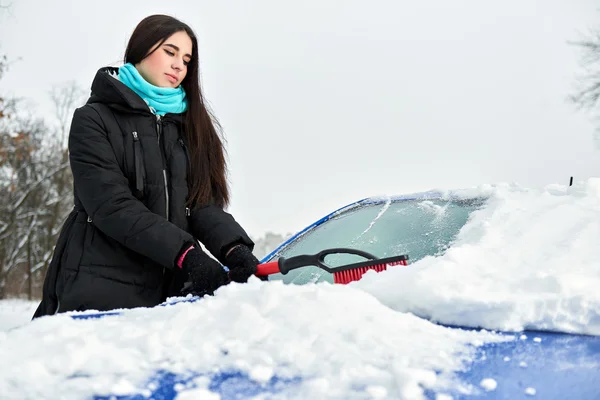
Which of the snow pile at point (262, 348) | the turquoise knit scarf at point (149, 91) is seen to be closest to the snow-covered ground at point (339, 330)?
the snow pile at point (262, 348)

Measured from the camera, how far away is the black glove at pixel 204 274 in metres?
1.96

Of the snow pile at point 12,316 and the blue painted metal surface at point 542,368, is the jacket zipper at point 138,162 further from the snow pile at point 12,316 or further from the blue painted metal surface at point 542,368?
the snow pile at point 12,316

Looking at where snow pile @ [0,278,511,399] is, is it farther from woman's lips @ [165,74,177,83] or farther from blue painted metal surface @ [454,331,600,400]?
woman's lips @ [165,74,177,83]

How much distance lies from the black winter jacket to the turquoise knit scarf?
0.06m

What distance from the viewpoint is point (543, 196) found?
6.93 feet

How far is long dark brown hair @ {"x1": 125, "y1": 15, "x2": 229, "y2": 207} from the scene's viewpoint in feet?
8.21

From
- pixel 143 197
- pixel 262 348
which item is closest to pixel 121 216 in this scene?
pixel 143 197

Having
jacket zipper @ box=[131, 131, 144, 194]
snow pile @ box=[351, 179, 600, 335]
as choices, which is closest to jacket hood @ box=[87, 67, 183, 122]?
jacket zipper @ box=[131, 131, 144, 194]

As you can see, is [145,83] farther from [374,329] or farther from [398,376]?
[398,376]

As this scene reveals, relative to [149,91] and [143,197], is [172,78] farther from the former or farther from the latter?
[143,197]

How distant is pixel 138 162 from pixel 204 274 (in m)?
0.57

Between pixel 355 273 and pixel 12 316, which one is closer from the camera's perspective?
pixel 355 273

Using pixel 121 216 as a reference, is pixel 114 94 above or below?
above

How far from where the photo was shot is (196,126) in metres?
2.59
